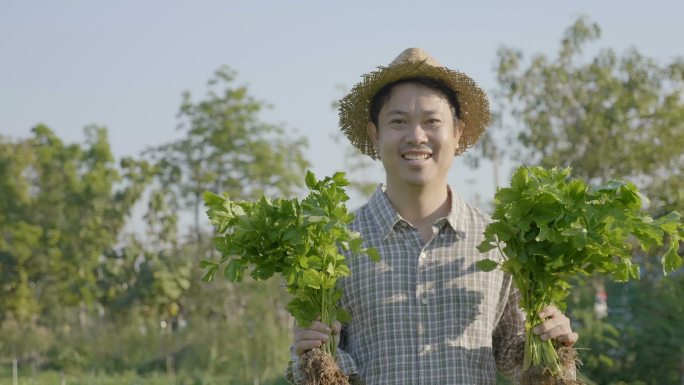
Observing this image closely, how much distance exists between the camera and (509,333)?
3465 mm

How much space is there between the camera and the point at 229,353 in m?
10.8

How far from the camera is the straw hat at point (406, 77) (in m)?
3.51

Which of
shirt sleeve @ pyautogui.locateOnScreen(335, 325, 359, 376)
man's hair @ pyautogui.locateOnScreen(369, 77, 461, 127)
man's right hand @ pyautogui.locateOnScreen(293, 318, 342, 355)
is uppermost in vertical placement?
man's hair @ pyautogui.locateOnScreen(369, 77, 461, 127)

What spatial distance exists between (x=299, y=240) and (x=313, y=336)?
0.34m

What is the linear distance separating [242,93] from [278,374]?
8454 millimetres

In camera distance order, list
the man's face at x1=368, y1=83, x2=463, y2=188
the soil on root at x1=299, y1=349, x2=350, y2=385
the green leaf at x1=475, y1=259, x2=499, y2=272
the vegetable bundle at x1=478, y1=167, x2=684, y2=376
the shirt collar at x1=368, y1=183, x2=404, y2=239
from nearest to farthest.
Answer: the vegetable bundle at x1=478, y1=167, x2=684, y2=376 < the soil on root at x1=299, y1=349, x2=350, y2=385 < the green leaf at x1=475, y1=259, x2=499, y2=272 < the man's face at x1=368, y1=83, x2=463, y2=188 < the shirt collar at x1=368, y1=183, x2=404, y2=239

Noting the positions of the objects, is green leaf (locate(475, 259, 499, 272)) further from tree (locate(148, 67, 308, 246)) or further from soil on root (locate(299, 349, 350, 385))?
tree (locate(148, 67, 308, 246))

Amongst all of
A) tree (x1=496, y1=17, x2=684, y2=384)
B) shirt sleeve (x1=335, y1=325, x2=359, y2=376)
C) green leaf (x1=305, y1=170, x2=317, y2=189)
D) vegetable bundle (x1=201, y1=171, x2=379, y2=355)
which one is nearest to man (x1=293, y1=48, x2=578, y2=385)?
shirt sleeve (x1=335, y1=325, x2=359, y2=376)

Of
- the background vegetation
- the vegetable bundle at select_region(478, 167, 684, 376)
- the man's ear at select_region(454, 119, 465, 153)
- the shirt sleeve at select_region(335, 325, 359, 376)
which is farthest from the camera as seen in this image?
the background vegetation

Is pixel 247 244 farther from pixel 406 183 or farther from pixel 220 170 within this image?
pixel 220 170

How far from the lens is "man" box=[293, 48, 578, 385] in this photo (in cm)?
331

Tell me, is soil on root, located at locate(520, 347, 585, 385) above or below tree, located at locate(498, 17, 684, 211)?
below

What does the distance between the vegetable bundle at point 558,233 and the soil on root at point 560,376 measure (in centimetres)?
2

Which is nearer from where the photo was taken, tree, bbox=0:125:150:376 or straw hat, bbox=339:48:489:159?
straw hat, bbox=339:48:489:159
